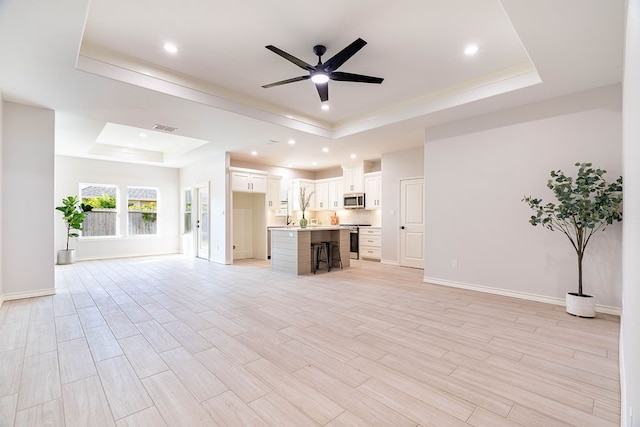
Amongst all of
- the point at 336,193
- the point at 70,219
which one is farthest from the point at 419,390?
the point at 70,219

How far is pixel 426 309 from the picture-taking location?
3.68m

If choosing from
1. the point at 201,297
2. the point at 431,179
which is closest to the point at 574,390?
the point at 431,179

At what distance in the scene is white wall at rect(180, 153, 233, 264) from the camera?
285 inches

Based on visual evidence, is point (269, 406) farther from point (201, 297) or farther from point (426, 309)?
point (201, 297)

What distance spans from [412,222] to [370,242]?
1.48 meters

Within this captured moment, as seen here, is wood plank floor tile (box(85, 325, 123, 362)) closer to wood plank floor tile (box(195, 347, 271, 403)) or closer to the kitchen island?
wood plank floor tile (box(195, 347, 271, 403))

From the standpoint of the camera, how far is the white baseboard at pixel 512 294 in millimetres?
3543

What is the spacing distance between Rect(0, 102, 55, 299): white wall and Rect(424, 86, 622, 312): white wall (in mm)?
6091

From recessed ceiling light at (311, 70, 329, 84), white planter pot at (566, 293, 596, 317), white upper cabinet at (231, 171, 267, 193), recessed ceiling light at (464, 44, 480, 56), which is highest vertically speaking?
recessed ceiling light at (464, 44, 480, 56)

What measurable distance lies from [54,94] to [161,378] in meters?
3.98

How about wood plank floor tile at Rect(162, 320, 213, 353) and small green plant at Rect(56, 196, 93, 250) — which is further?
small green plant at Rect(56, 196, 93, 250)

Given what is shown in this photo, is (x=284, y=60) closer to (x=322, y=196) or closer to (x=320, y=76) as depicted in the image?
(x=320, y=76)

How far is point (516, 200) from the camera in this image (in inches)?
167

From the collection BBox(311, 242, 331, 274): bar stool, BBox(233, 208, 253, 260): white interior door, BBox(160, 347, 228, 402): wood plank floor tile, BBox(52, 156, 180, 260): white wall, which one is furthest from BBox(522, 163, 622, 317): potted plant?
BBox(52, 156, 180, 260): white wall
